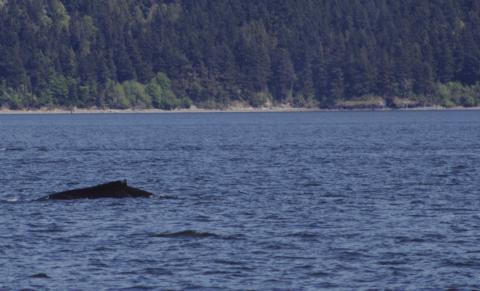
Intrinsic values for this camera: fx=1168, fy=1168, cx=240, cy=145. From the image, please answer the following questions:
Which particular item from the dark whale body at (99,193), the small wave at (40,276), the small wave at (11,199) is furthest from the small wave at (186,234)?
the small wave at (11,199)

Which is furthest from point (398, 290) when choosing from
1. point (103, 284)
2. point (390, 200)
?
point (390, 200)

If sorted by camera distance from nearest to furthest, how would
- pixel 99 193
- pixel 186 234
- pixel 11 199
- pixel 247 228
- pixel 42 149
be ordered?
pixel 186 234, pixel 247 228, pixel 99 193, pixel 11 199, pixel 42 149

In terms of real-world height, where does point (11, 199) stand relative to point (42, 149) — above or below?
above

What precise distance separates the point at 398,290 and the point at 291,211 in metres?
17.3

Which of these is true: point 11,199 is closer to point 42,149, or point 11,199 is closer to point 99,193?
point 99,193

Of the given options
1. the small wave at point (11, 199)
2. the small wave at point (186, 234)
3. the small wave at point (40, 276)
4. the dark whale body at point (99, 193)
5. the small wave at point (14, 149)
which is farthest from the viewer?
the small wave at point (14, 149)

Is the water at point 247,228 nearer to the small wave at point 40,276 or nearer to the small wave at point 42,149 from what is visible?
the small wave at point 40,276

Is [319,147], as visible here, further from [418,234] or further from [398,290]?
[398,290]

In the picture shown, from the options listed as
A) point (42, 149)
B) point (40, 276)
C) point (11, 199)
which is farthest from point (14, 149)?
point (40, 276)

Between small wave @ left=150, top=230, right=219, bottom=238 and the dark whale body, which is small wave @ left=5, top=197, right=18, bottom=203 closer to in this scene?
the dark whale body

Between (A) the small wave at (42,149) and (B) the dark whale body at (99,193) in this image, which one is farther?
(A) the small wave at (42,149)

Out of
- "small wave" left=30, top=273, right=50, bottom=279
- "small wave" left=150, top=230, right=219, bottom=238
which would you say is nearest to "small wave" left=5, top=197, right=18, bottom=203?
"small wave" left=150, top=230, right=219, bottom=238

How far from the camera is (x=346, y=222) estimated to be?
44.8 metres

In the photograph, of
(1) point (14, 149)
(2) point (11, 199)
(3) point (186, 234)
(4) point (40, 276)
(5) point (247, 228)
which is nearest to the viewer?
(4) point (40, 276)
